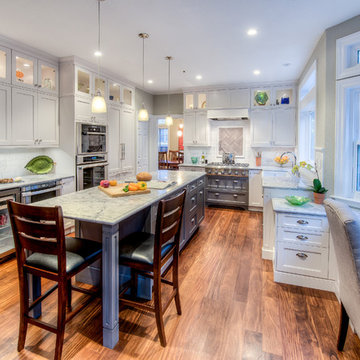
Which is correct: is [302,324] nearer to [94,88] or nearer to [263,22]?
[263,22]

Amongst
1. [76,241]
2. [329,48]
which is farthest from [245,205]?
[76,241]

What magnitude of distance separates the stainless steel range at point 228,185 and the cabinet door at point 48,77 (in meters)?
3.35

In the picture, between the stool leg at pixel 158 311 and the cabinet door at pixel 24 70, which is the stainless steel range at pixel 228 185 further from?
the stool leg at pixel 158 311

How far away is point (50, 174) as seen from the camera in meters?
4.20

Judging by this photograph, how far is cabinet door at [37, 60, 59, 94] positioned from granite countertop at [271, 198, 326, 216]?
3.67 m

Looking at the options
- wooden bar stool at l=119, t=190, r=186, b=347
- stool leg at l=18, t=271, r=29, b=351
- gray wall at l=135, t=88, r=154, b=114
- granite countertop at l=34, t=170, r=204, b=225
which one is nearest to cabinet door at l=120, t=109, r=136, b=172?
gray wall at l=135, t=88, r=154, b=114

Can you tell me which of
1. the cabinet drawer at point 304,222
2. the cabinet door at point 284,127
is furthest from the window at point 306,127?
the cabinet drawer at point 304,222

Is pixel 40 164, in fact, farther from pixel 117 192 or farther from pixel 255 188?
pixel 255 188

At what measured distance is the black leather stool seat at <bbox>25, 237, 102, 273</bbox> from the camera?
1.73 m

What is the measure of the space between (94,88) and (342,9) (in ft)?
12.2

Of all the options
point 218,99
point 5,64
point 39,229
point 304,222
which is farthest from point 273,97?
point 39,229

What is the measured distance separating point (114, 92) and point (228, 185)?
9.98ft

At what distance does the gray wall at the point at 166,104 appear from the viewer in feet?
22.2

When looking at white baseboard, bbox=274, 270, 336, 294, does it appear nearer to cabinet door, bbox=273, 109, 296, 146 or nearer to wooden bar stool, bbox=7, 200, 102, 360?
wooden bar stool, bbox=7, 200, 102, 360
